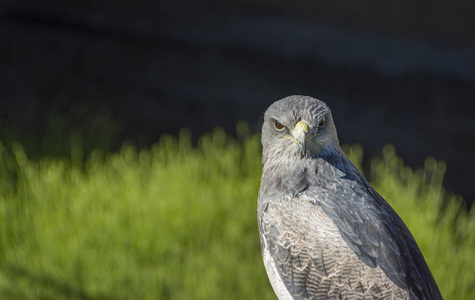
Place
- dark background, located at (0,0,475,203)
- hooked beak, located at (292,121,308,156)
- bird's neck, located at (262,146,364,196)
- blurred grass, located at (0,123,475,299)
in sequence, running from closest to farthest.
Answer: hooked beak, located at (292,121,308,156), bird's neck, located at (262,146,364,196), blurred grass, located at (0,123,475,299), dark background, located at (0,0,475,203)

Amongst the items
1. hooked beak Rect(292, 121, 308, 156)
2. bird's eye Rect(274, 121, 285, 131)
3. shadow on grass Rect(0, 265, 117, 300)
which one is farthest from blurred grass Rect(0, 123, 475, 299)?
hooked beak Rect(292, 121, 308, 156)

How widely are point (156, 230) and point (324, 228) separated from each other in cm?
184

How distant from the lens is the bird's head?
2266mm

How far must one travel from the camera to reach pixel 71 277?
149 inches

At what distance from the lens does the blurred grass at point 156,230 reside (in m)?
3.75

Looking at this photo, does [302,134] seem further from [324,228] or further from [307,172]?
[324,228]

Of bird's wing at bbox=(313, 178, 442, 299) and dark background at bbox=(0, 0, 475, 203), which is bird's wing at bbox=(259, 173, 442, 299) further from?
dark background at bbox=(0, 0, 475, 203)

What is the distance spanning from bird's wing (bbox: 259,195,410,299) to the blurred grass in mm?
1428

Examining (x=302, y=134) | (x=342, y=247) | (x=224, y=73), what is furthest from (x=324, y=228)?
(x=224, y=73)

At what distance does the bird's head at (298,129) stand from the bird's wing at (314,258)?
0.66 ft

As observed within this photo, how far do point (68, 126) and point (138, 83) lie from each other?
2.61ft

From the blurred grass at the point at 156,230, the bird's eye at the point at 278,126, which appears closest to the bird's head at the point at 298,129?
the bird's eye at the point at 278,126

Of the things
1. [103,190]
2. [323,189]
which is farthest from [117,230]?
[323,189]

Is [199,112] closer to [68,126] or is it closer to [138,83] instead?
[138,83]
